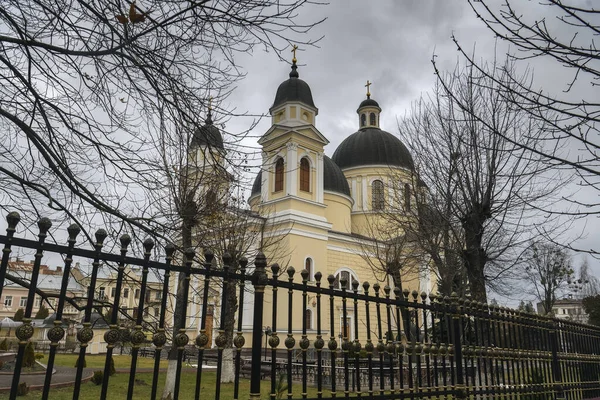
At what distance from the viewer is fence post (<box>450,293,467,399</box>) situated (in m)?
5.12

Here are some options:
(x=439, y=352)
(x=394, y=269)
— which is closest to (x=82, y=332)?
(x=439, y=352)

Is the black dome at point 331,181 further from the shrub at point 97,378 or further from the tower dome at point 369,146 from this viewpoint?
the shrub at point 97,378

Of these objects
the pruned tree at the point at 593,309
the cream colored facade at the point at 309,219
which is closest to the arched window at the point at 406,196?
the cream colored facade at the point at 309,219

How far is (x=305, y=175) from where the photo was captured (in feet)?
96.6

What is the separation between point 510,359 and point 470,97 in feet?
23.7

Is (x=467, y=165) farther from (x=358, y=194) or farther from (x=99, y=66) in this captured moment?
(x=358, y=194)

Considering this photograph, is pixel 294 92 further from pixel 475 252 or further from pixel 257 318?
pixel 257 318

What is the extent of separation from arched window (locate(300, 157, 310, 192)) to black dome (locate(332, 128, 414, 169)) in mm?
8676

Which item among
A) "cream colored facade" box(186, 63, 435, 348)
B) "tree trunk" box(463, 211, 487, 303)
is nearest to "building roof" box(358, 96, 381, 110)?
"cream colored facade" box(186, 63, 435, 348)

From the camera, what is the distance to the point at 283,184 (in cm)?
2867

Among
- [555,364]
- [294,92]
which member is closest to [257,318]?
[555,364]

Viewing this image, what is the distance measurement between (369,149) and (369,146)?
32 cm

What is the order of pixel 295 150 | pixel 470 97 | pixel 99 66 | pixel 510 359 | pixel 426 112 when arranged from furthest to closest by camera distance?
pixel 295 150
pixel 426 112
pixel 470 97
pixel 510 359
pixel 99 66

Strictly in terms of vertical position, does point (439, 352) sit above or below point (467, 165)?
below
